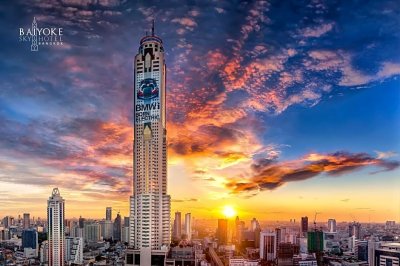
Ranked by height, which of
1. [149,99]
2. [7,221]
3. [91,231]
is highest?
[149,99]

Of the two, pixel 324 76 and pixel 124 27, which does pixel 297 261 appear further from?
pixel 124 27

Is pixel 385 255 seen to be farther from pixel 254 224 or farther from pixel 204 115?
pixel 204 115

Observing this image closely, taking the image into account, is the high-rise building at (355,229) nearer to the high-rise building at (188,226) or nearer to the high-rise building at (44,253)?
the high-rise building at (188,226)

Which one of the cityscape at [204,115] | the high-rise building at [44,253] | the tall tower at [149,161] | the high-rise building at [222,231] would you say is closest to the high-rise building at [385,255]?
the cityscape at [204,115]

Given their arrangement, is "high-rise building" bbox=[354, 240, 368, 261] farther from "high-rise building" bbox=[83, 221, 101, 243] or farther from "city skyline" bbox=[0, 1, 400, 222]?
"high-rise building" bbox=[83, 221, 101, 243]

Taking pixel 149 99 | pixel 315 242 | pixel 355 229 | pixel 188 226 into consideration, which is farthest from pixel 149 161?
pixel 355 229
